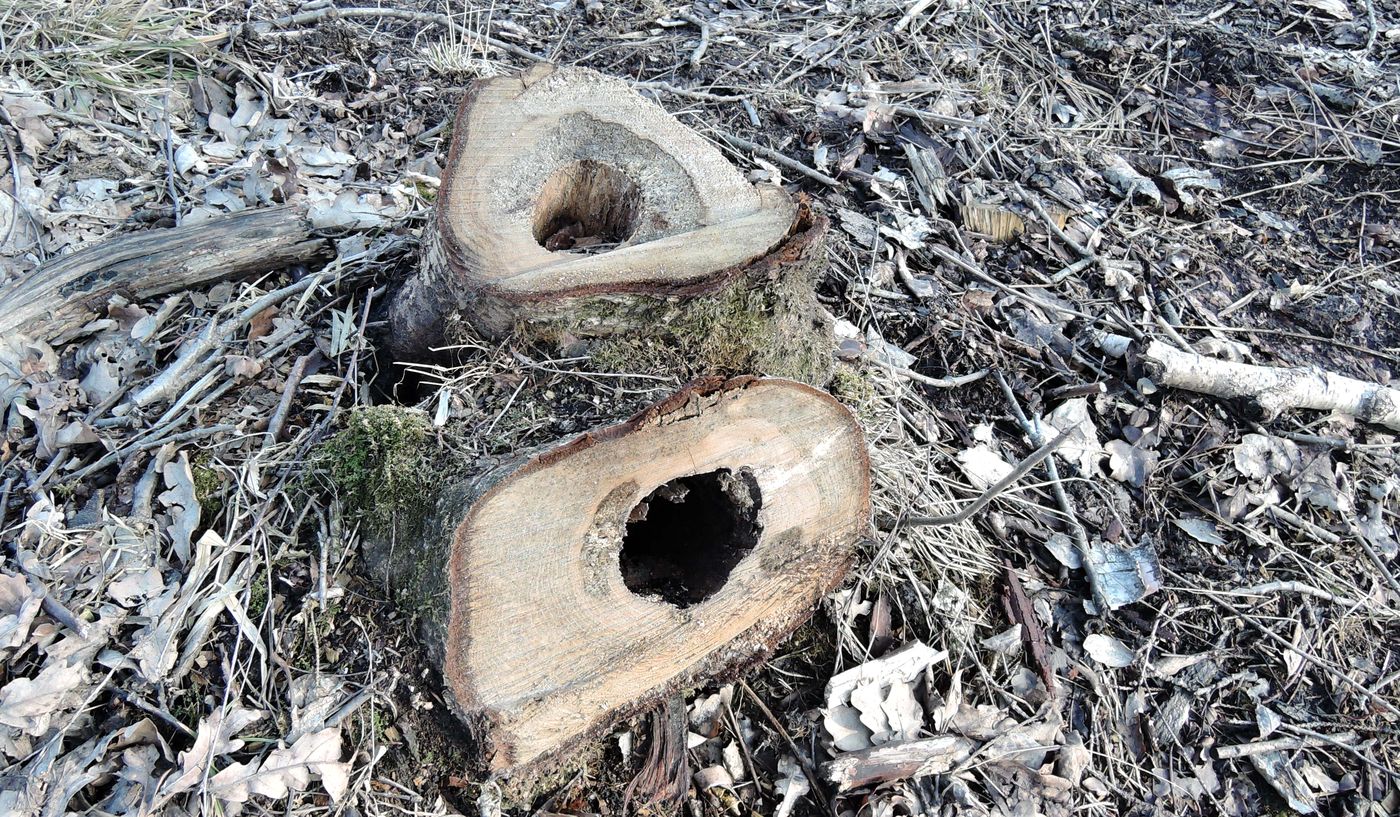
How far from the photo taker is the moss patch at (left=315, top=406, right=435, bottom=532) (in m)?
1.89

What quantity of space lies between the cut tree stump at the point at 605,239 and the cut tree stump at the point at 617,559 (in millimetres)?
330

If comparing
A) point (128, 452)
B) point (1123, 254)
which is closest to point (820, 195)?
point (1123, 254)

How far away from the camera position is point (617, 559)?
5.99 ft

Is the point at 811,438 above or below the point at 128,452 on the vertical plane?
above

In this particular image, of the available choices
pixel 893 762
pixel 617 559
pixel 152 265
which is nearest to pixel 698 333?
pixel 617 559

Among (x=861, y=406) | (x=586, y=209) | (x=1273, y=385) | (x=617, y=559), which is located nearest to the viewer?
(x=617, y=559)

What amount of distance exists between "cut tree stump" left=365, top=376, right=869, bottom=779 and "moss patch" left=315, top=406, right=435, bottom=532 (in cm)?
5

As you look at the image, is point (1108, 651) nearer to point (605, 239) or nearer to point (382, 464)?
point (605, 239)

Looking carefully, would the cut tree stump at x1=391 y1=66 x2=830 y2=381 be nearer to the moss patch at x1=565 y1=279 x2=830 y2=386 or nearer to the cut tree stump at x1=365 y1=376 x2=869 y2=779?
the moss patch at x1=565 y1=279 x2=830 y2=386

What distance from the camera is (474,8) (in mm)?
4410

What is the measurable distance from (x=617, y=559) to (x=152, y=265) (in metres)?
Result: 1.81

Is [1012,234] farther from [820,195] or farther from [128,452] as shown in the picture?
[128,452]

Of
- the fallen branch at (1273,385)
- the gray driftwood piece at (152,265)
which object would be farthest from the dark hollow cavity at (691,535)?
the fallen branch at (1273,385)

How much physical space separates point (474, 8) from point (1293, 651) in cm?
441
